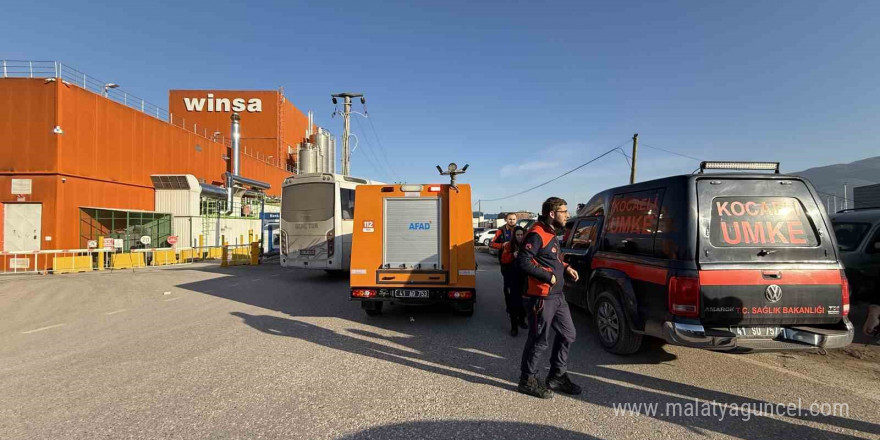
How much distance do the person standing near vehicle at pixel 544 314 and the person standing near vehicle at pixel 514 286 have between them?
77.1 inches

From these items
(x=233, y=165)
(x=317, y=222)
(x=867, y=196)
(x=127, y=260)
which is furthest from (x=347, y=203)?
(x=867, y=196)

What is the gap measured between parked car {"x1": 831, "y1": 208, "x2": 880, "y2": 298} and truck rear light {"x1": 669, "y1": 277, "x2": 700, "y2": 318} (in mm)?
4352

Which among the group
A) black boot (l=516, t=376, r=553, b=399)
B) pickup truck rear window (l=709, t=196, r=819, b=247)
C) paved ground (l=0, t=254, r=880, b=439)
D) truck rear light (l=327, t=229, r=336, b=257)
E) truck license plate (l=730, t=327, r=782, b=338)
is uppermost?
pickup truck rear window (l=709, t=196, r=819, b=247)

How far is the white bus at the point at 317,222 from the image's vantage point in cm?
1136

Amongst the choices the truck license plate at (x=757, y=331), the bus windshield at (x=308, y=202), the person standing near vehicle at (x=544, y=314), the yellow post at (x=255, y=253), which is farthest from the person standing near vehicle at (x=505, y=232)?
the yellow post at (x=255, y=253)

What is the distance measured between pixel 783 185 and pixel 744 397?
209 cm

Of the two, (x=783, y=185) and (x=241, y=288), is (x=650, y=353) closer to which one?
(x=783, y=185)

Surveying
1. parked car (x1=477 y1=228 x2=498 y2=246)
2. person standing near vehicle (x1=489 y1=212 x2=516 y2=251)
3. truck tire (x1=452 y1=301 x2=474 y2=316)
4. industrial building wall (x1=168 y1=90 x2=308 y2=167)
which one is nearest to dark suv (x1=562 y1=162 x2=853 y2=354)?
truck tire (x1=452 y1=301 x2=474 y2=316)

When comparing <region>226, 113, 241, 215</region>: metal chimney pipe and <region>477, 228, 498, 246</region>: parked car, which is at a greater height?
A: <region>226, 113, 241, 215</region>: metal chimney pipe

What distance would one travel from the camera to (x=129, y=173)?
2080 centimetres

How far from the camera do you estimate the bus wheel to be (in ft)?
21.9

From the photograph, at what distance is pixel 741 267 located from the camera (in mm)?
3658

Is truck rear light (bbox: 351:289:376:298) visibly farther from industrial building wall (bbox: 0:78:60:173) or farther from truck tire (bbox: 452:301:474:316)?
industrial building wall (bbox: 0:78:60:173)

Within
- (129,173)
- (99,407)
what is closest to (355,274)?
(99,407)
